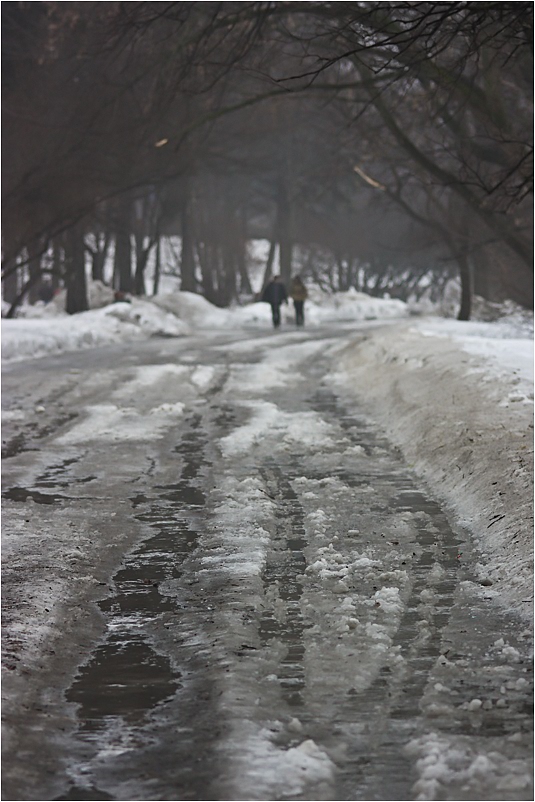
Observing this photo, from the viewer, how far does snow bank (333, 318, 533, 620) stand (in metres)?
6.84

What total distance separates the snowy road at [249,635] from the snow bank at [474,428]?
0.23 metres

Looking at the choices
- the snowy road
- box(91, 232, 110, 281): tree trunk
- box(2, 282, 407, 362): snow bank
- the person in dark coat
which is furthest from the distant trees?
the person in dark coat

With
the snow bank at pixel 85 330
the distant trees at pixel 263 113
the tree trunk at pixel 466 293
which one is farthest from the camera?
the tree trunk at pixel 466 293

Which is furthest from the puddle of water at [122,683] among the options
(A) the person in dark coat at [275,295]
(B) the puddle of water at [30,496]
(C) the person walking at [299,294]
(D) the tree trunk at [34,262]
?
(C) the person walking at [299,294]

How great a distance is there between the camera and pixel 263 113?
37750mm

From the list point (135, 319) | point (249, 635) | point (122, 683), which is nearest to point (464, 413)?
point (249, 635)

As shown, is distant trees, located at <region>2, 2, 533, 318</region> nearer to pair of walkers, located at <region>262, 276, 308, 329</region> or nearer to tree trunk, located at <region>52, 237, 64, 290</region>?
tree trunk, located at <region>52, 237, 64, 290</region>

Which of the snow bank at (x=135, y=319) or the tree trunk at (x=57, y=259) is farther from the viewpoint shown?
the tree trunk at (x=57, y=259)

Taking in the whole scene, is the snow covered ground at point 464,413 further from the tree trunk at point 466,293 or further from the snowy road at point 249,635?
the tree trunk at point 466,293

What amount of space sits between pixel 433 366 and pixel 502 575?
27.0 ft

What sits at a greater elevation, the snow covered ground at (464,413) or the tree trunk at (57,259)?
the tree trunk at (57,259)

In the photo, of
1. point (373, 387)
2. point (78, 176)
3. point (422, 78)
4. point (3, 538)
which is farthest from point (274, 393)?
point (78, 176)

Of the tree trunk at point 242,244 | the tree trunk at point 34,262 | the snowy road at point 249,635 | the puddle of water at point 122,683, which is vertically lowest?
the puddle of water at point 122,683

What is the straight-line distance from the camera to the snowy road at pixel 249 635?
13.0ft
